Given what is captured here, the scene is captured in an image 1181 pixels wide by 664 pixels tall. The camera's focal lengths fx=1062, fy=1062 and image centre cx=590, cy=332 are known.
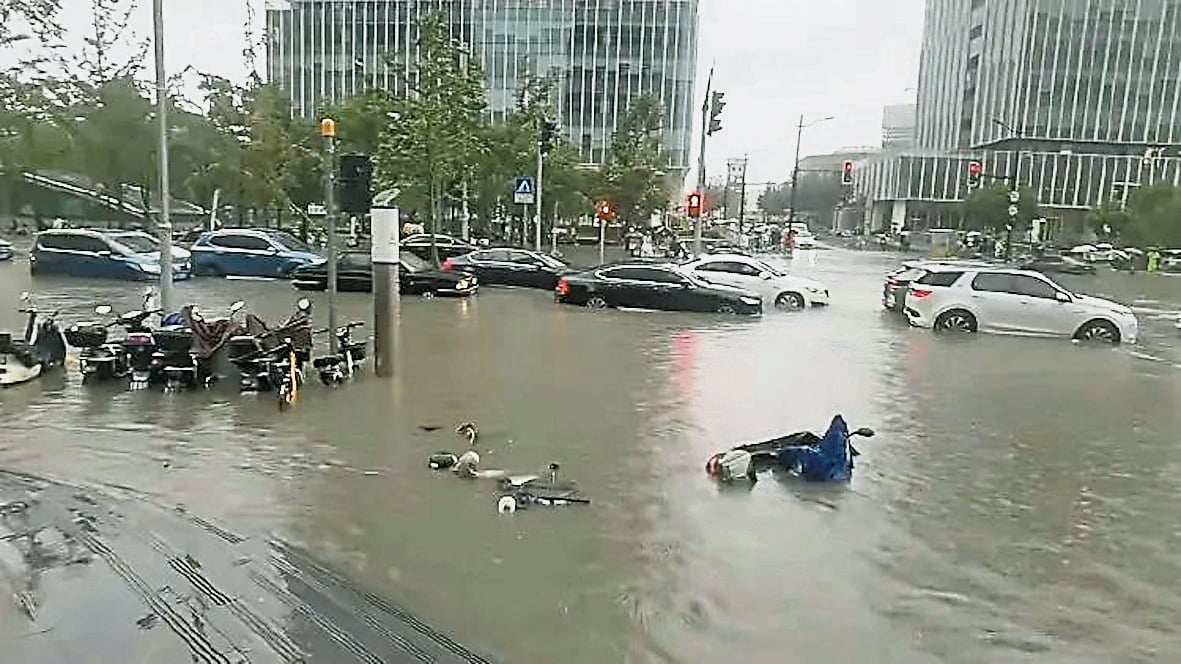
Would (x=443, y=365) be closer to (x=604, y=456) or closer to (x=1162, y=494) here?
(x=604, y=456)

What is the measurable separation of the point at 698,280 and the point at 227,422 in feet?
53.7

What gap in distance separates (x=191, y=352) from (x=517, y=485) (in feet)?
19.2

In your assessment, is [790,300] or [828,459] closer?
[828,459]

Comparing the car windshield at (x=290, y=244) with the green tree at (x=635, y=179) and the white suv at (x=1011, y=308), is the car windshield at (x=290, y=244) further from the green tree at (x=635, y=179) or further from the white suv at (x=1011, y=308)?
the white suv at (x=1011, y=308)

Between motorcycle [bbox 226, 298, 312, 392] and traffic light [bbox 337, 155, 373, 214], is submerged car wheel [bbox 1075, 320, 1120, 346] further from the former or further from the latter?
motorcycle [bbox 226, 298, 312, 392]

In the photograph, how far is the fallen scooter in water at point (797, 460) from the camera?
926cm

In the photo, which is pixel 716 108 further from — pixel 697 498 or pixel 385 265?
pixel 697 498

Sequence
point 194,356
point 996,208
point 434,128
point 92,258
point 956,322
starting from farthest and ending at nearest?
point 996,208, point 434,128, point 92,258, point 956,322, point 194,356

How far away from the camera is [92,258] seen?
30953mm

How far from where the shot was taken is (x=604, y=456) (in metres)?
10.1

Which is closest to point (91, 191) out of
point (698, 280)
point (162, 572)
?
point (698, 280)

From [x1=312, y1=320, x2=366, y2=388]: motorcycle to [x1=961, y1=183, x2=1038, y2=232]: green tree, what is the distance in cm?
7108

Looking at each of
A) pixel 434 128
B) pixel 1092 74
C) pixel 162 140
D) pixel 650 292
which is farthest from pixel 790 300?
pixel 1092 74

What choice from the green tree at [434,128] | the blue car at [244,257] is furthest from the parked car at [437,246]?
the blue car at [244,257]
